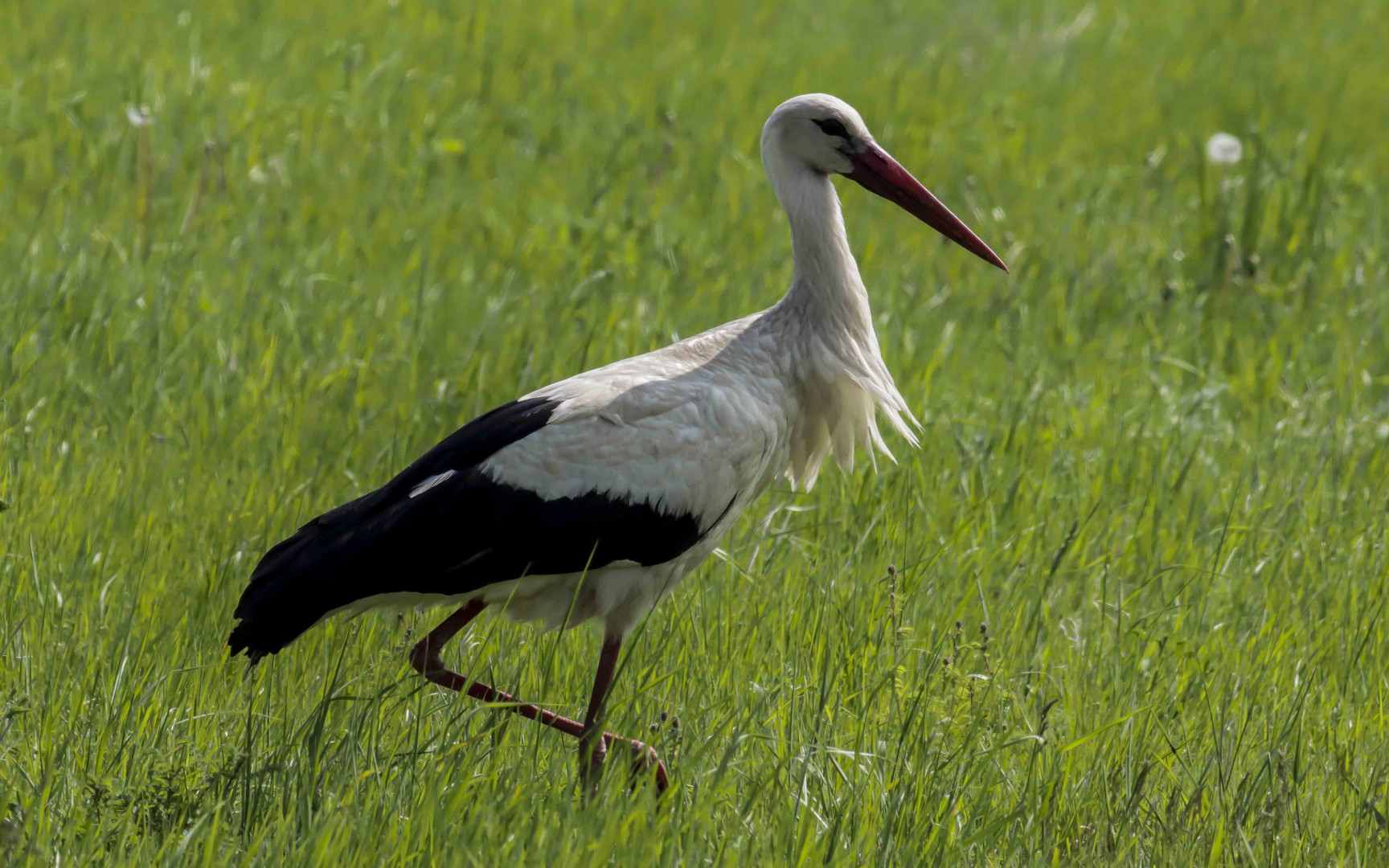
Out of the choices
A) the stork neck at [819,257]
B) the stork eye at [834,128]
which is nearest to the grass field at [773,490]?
the stork neck at [819,257]

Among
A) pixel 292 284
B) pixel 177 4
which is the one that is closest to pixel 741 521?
pixel 292 284

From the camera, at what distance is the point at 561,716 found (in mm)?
3486

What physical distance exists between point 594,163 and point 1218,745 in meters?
5.04

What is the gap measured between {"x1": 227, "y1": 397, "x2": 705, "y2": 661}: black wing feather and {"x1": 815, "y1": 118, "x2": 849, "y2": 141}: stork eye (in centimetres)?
104

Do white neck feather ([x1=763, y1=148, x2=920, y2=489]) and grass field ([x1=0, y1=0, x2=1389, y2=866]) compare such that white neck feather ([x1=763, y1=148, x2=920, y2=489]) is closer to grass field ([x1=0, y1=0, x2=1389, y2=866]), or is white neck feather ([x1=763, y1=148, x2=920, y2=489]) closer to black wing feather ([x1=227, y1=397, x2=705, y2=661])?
grass field ([x1=0, y1=0, x2=1389, y2=866])

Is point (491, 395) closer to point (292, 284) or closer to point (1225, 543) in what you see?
point (292, 284)

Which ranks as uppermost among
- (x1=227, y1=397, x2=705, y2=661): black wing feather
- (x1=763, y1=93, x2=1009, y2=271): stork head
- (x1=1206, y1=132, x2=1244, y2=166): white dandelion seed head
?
(x1=763, y1=93, x2=1009, y2=271): stork head

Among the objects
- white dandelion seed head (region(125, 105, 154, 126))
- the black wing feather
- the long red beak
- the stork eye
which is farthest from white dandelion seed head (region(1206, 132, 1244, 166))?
white dandelion seed head (region(125, 105, 154, 126))

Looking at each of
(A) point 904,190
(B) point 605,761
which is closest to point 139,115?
(A) point 904,190

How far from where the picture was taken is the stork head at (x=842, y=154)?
3.79 metres

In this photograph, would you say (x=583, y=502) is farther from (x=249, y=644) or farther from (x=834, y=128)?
(x=834, y=128)

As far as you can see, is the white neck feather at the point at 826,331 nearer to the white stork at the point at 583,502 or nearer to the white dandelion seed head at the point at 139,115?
the white stork at the point at 583,502

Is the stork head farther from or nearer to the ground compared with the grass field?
farther from the ground

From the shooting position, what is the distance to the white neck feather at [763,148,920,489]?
12.2ft
